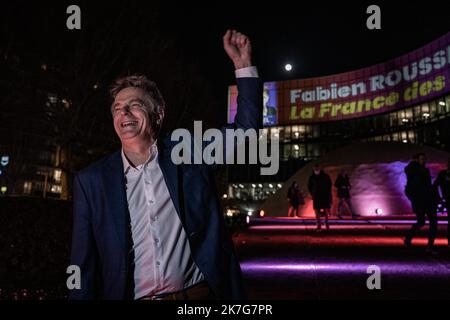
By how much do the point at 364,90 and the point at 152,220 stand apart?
47.5m

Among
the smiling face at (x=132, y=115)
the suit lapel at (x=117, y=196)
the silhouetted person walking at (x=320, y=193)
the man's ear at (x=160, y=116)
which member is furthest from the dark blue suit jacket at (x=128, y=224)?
the silhouetted person walking at (x=320, y=193)

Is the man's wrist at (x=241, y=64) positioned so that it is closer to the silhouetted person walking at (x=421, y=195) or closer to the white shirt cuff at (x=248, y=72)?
the white shirt cuff at (x=248, y=72)

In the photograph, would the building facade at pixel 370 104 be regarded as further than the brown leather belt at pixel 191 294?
Yes

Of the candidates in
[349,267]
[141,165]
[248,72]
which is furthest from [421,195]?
[141,165]

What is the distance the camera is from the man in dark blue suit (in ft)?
6.57

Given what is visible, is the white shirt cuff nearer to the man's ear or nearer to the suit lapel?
the man's ear

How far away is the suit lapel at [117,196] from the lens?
80.4 inches

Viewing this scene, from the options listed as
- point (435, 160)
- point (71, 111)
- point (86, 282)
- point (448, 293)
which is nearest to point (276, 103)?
point (435, 160)

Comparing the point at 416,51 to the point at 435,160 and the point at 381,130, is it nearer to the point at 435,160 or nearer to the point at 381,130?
the point at 381,130

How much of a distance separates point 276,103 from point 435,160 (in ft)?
102

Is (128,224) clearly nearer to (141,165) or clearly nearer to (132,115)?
(141,165)

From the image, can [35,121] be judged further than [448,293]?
Yes

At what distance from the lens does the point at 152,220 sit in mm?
2064

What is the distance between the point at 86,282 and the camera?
2078 millimetres
